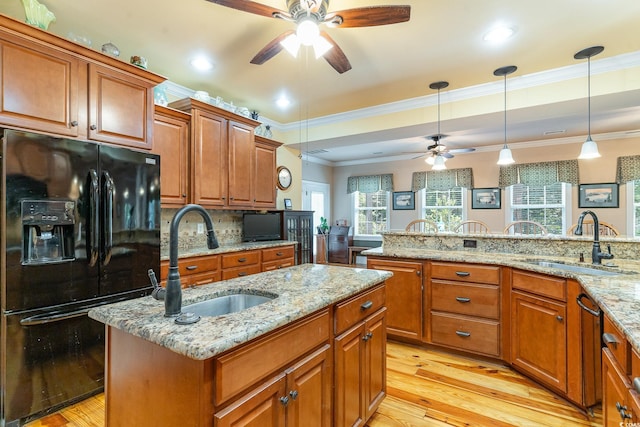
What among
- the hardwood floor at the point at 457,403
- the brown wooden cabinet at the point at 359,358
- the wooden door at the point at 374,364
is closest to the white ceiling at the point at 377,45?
the brown wooden cabinet at the point at 359,358

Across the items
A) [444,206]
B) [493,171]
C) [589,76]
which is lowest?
[444,206]

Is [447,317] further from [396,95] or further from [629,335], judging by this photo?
[396,95]

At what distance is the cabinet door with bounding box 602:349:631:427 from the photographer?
1.09 metres

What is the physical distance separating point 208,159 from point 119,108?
1065 millimetres

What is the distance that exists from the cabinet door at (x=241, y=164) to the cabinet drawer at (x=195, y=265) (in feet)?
2.51

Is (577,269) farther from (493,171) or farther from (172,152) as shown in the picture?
(493,171)

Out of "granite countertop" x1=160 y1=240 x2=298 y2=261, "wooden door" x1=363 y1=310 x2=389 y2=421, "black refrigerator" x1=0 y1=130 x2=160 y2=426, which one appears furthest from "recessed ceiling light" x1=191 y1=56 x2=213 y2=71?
"wooden door" x1=363 y1=310 x2=389 y2=421

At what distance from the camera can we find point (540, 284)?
2234mm

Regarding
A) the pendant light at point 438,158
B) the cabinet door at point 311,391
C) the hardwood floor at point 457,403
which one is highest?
the pendant light at point 438,158

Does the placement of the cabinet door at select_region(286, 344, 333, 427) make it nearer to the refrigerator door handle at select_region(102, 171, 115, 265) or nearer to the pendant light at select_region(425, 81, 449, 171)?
the refrigerator door handle at select_region(102, 171, 115, 265)

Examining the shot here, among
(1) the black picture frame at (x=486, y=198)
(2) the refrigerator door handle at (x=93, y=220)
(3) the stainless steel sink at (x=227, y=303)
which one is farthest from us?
(1) the black picture frame at (x=486, y=198)

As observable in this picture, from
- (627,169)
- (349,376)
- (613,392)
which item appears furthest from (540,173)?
(349,376)

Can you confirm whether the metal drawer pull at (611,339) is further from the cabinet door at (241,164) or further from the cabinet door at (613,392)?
the cabinet door at (241,164)

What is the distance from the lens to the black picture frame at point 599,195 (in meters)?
5.22
